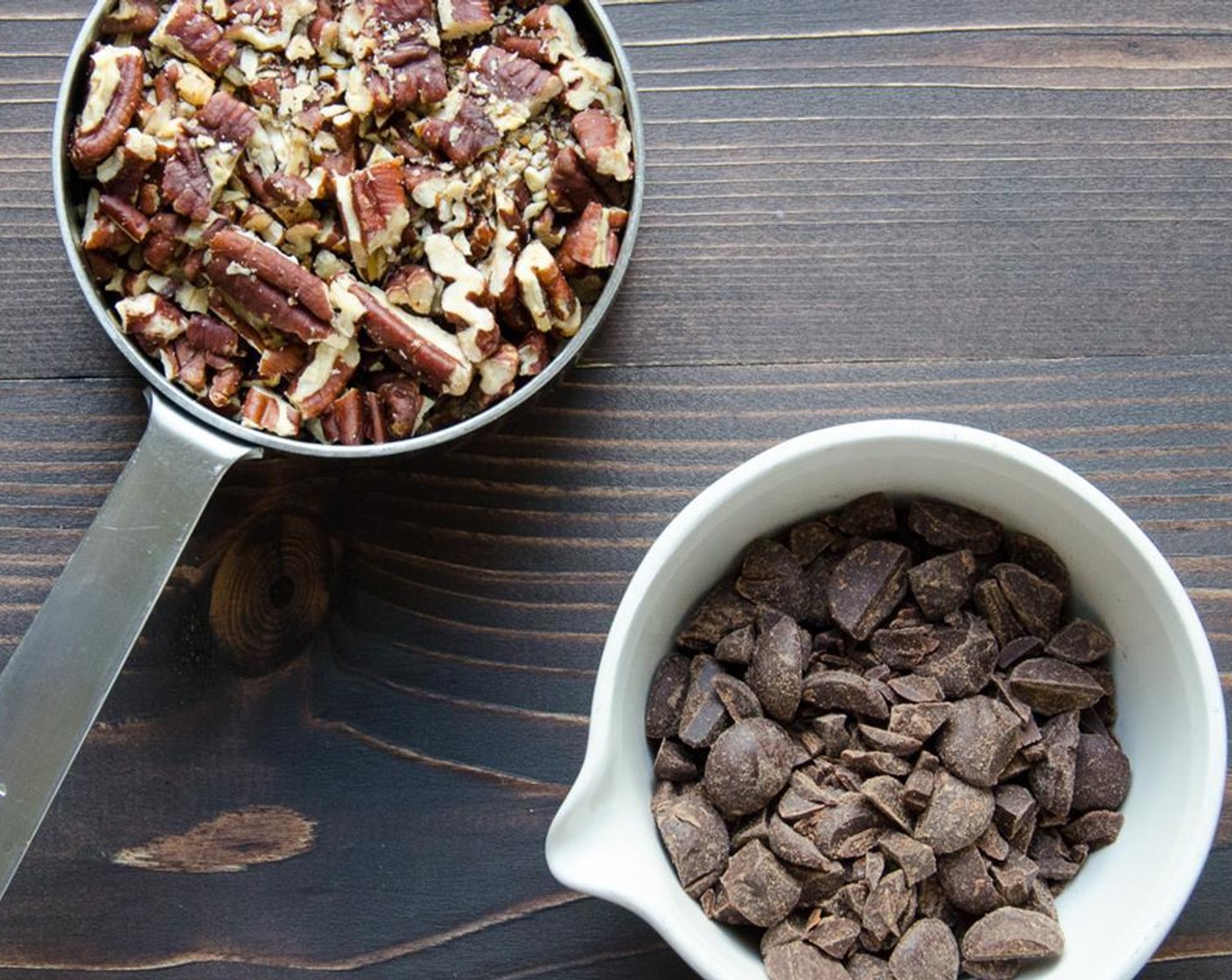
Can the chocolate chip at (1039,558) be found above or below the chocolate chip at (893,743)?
above

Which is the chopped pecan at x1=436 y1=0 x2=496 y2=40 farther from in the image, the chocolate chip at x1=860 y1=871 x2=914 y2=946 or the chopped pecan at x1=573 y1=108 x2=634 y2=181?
the chocolate chip at x1=860 y1=871 x2=914 y2=946

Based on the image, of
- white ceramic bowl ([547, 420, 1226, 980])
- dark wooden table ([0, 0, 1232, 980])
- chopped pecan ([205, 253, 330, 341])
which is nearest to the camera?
white ceramic bowl ([547, 420, 1226, 980])

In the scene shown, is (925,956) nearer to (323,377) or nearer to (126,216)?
(323,377)

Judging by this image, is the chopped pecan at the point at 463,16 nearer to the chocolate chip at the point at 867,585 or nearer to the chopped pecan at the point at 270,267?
the chopped pecan at the point at 270,267

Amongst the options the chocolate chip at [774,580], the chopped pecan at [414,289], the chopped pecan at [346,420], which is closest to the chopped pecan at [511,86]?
the chopped pecan at [414,289]

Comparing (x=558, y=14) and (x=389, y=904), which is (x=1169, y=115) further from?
(x=389, y=904)

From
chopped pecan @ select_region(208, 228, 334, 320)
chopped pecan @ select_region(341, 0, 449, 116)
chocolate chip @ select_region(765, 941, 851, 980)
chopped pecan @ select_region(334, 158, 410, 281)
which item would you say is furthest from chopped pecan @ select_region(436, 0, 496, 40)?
chocolate chip @ select_region(765, 941, 851, 980)

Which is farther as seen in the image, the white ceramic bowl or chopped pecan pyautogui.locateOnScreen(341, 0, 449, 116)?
chopped pecan pyautogui.locateOnScreen(341, 0, 449, 116)
